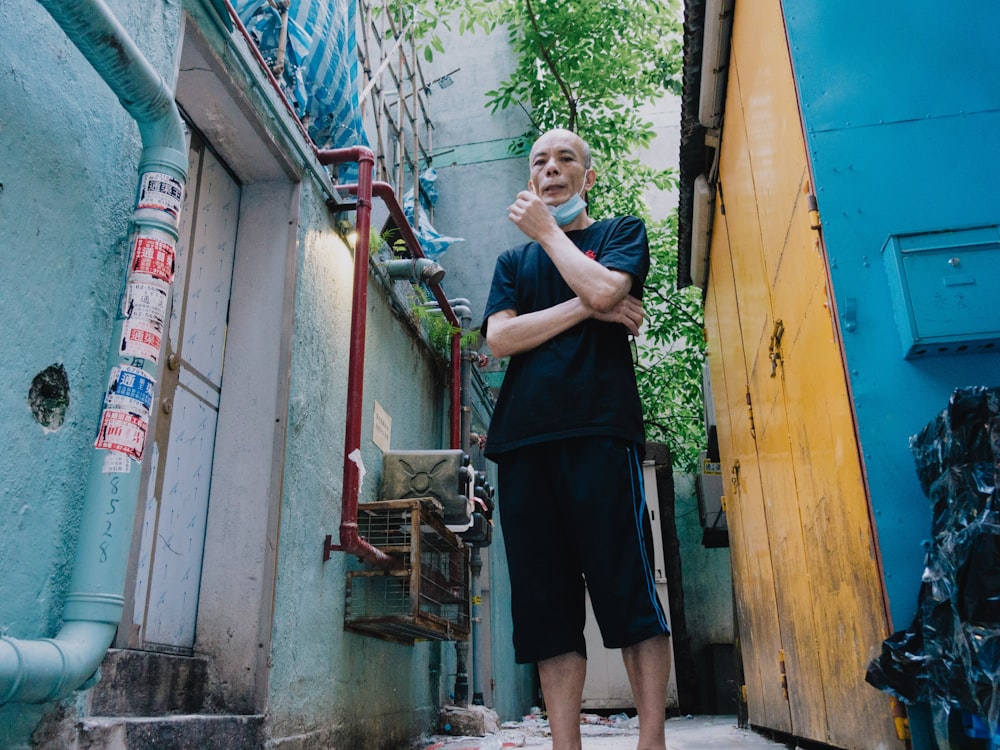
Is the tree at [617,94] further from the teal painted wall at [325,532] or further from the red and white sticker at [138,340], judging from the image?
the red and white sticker at [138,340]

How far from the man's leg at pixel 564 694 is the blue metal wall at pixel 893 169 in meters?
0.91

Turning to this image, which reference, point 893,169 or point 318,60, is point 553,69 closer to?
point 318,60

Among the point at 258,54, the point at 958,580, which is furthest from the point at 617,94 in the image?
the point at 958,580

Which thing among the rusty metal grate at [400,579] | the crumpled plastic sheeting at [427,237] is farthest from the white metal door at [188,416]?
the crumpled plastic sheeting at [427,237]

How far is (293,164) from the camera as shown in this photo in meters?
3.26

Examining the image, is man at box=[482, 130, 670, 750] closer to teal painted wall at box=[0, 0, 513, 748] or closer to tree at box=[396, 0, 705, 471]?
teal painted wall at box=[0, 0, 513, 748]

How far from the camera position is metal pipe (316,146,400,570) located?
3191 mm

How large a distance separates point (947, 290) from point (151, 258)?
2063 mm

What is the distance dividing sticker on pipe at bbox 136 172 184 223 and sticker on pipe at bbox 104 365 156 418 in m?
0.42

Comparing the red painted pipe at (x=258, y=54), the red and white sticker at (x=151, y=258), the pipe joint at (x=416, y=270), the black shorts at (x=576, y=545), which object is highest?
the red painted pipe at (x=258, y=54)

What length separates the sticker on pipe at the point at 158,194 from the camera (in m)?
1.89

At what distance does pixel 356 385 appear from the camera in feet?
10.9

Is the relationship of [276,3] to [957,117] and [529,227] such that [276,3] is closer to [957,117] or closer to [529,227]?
[529,227]

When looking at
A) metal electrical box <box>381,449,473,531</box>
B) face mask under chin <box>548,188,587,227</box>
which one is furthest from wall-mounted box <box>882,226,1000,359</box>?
metal electrical box <box>381,449,473,531</box>
